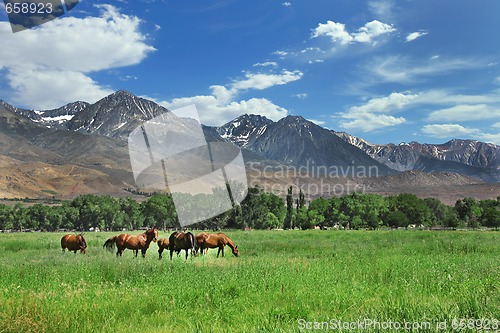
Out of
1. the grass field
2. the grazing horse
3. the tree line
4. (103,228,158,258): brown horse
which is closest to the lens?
the grass field


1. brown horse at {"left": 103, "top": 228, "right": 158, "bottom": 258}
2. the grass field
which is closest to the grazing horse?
brown horse at {"left": 103, "top": 228, "right": 158, "bottom": 258}

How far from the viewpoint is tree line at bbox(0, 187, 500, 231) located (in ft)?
348

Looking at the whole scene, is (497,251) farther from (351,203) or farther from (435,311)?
(351,203)

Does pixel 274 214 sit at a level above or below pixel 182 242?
below

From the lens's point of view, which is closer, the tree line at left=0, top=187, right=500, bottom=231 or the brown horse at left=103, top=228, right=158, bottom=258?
the brown horse at left=103, top=228, right=158, bottom=258

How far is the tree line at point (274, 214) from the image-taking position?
106 metres

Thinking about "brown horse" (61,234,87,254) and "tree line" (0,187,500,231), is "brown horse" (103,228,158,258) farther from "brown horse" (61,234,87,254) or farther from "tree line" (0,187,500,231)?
"tree line" (0,187,500,231)

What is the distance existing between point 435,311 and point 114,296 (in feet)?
29.4

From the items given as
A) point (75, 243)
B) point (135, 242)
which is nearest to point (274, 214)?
point (75, 243)

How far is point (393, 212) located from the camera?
114375 mm

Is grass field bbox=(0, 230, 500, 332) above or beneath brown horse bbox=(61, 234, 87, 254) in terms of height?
above

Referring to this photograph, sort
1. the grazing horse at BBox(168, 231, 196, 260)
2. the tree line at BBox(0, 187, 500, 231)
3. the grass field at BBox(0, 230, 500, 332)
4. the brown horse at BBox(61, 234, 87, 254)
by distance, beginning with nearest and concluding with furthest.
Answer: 1. the grass field at BBox(0, 230, 500, 332)
2. the grazing horse at BBox(168, 231, 196, 260)
3. the brown horse at BBox(61, 234, 87, 254)
4. the tree line at BBox(0, 187, 500, 231)

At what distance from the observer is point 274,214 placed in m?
113

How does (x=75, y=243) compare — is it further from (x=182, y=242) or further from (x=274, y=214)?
(x=274, y=214)
